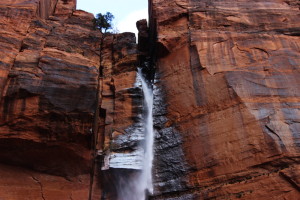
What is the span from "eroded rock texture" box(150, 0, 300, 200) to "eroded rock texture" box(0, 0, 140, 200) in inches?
98.2

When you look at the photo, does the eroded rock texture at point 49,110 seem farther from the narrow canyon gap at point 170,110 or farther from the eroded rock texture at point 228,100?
the eroded rock texture at point 228,100

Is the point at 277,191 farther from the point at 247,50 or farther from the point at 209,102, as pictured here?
the point at 247,50

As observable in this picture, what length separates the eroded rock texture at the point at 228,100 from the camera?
10.8m

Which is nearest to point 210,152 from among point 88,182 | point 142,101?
point 142,101

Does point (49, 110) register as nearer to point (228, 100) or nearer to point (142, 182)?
point (142, 182)

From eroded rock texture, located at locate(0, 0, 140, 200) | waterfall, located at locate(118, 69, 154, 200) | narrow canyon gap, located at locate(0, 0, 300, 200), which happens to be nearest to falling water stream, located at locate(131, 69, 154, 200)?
waterfall, located at locate(118, 69, 154, 200)

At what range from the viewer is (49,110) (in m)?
12.6

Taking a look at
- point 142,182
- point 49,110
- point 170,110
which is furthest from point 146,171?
point 49,110

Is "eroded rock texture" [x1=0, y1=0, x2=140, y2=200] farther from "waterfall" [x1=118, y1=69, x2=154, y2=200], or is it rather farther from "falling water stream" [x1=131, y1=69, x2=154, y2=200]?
"waterfall" [x1=118, y1=69, x2=154, y2=200]

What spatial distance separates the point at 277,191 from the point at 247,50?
6295 millimetres

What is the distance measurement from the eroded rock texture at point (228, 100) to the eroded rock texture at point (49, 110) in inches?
98.2

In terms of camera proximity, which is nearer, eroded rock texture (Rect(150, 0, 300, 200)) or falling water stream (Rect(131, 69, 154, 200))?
eroded rock texture (Rect(150, 0, 300, 200))

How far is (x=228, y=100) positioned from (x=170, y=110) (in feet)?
8.18

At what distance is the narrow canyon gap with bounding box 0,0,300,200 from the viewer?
11148mm
